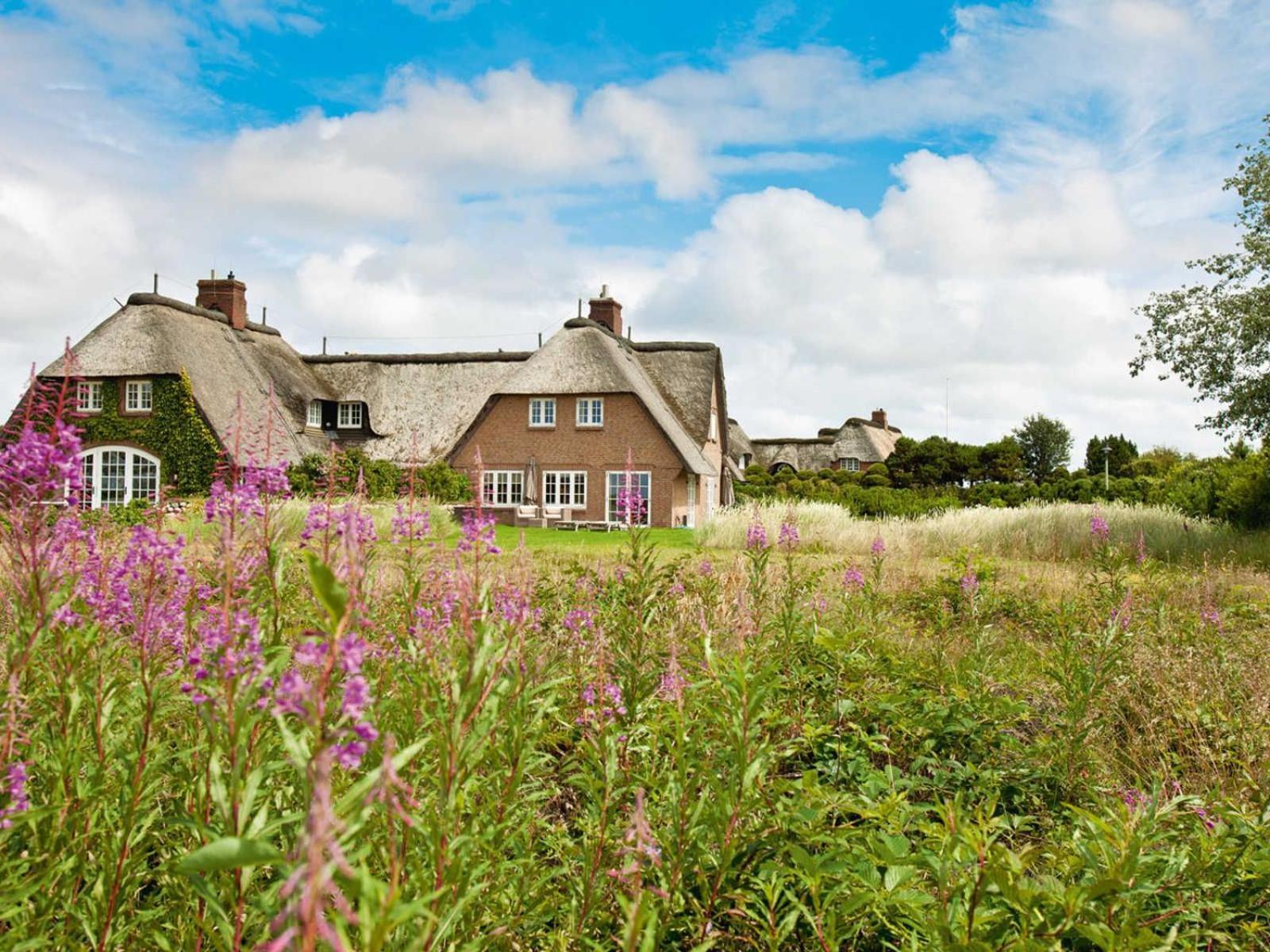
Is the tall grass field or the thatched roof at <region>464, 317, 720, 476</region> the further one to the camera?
the thatched roof at <region>464, 317, 720, 476</region>

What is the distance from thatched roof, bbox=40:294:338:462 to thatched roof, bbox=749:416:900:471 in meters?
37.6

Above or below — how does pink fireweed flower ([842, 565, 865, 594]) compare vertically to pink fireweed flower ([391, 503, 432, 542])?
below

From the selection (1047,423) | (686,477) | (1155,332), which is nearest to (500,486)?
(686,477)

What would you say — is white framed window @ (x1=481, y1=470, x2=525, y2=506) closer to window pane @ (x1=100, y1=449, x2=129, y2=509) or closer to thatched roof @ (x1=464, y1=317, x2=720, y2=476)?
thatched roof @ (x1=464, y1=317, x2=720, y2=476)

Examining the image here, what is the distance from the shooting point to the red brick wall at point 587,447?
1198 inches

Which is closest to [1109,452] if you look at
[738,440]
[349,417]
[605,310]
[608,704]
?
[738,440]

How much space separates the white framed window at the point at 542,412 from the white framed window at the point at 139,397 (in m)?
12.1

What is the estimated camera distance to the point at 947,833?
2805 mm

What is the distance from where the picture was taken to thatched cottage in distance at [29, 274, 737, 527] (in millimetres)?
29156

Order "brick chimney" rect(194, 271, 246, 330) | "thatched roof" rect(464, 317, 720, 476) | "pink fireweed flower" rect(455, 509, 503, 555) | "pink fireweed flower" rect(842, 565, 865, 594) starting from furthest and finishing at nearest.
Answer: "brick chimney" rect(194, 271, 246, 330), "thatched roof" rect(464, 317, 720, 476), "pink fireweed flower" rect(842, 565, 865, 594), "pink fireweed flower" rect(455, 509, 503, 555)

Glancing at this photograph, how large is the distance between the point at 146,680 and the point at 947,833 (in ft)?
7.50

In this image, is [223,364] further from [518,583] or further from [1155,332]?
[518,583]

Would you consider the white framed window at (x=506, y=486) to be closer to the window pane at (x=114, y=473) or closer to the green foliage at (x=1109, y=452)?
the window pane at (x=114, y=473)

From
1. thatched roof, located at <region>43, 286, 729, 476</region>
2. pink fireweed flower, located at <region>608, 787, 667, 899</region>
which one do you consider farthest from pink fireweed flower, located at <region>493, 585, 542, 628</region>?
thatched roof, located at <region>43, 286, 729, 476</region>
